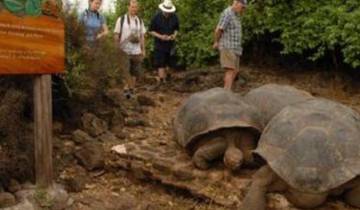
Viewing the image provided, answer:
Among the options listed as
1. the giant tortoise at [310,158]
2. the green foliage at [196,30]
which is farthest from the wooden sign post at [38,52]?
the green foliage at [196,30]

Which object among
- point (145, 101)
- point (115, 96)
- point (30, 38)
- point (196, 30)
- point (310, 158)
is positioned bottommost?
point (310, 158)

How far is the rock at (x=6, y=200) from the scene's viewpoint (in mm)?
5816

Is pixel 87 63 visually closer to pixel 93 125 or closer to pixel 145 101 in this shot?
pixel 93 125

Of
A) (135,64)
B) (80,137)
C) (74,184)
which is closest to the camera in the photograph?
(74,184)

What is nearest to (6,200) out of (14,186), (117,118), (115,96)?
(14,186)

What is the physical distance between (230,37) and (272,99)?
210cm

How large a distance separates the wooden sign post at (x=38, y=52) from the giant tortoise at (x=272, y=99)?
2.40m

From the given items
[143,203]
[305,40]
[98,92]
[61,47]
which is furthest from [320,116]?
[305,40]

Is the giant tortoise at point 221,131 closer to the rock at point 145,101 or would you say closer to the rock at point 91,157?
the rock at point 91,157

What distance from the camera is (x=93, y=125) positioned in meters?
7.75

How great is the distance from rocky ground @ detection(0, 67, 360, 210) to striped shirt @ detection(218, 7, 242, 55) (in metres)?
1.33

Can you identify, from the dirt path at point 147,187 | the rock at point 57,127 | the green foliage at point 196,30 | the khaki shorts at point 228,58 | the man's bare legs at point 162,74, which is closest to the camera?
the dirt path at point 147,187

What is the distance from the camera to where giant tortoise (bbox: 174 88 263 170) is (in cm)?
673

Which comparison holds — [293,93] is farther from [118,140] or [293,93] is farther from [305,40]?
[305,40]
